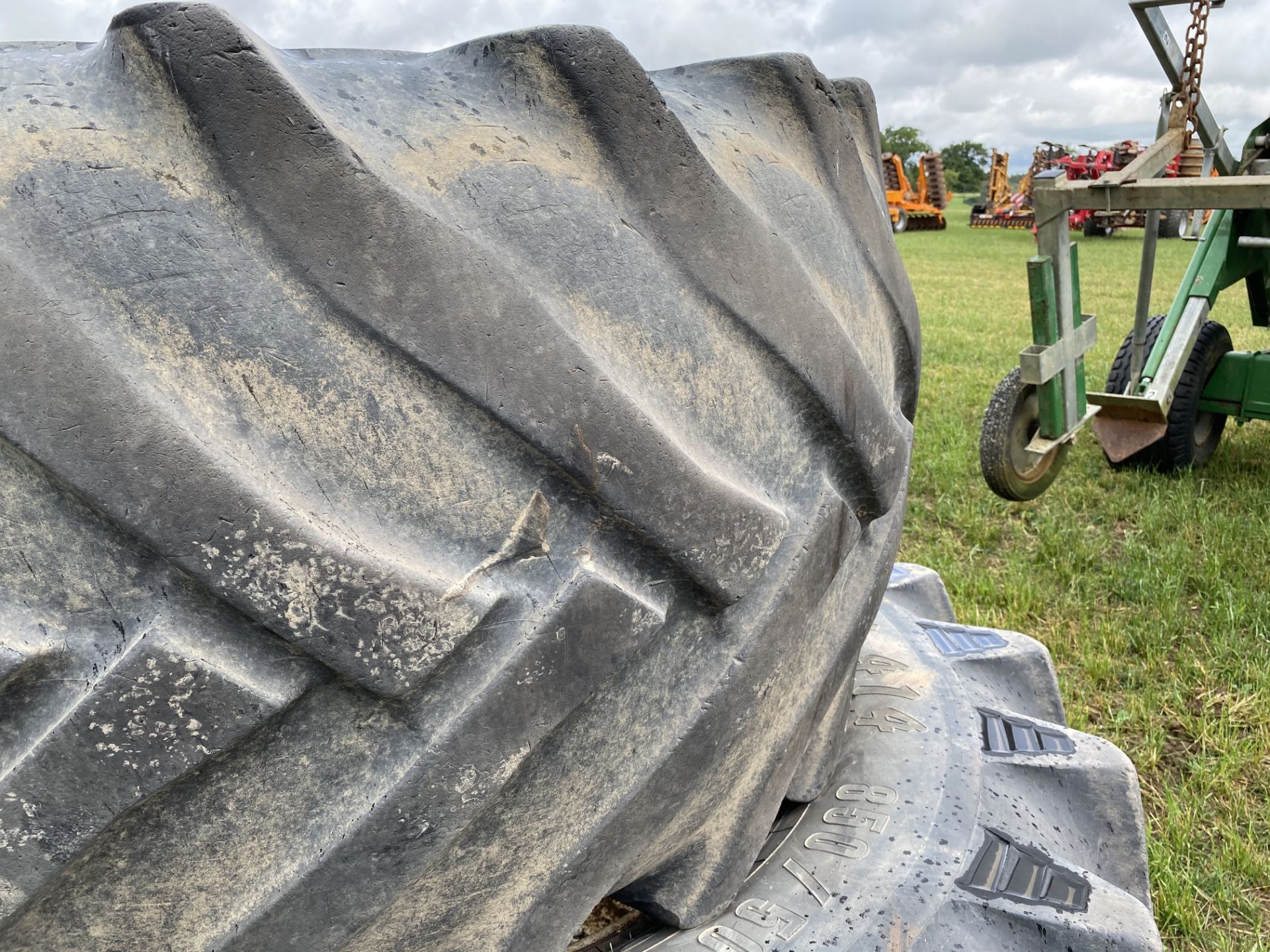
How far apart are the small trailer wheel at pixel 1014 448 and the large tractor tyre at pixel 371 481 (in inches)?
90.9

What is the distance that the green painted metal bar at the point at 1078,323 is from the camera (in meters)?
2.88

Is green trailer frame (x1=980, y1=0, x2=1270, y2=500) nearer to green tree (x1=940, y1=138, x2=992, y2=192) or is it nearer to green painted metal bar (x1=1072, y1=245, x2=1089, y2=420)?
green painted metal bar (x1=1072, y1=245, x2=1089, y2=420)

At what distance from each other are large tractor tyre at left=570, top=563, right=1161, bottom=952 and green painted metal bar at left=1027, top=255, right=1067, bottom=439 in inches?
65.0

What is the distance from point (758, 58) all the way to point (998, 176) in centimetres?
2108

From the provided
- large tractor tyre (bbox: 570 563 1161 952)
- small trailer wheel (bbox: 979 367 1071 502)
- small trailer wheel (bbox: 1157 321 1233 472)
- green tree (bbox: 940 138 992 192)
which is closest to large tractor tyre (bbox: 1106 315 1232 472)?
small trailer wheel (bbox: 1157 321 1233 472)

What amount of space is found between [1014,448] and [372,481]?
2676 millimetres

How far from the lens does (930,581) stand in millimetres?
1850

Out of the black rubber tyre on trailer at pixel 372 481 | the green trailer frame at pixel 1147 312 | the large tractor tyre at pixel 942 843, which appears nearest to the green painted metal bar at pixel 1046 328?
the green trailer frame at pixel 1147 312

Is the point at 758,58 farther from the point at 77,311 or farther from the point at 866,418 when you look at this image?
the point at 77,311

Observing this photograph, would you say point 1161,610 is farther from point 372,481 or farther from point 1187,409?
point 372,481

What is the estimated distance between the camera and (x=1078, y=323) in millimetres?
2990

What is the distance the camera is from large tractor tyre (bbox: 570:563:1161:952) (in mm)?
921

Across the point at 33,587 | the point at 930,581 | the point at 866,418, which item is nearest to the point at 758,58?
the point at 866,418

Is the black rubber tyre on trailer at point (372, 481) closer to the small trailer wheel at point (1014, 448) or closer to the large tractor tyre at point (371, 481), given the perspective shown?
the large tractor tyre at point (371, 481)
